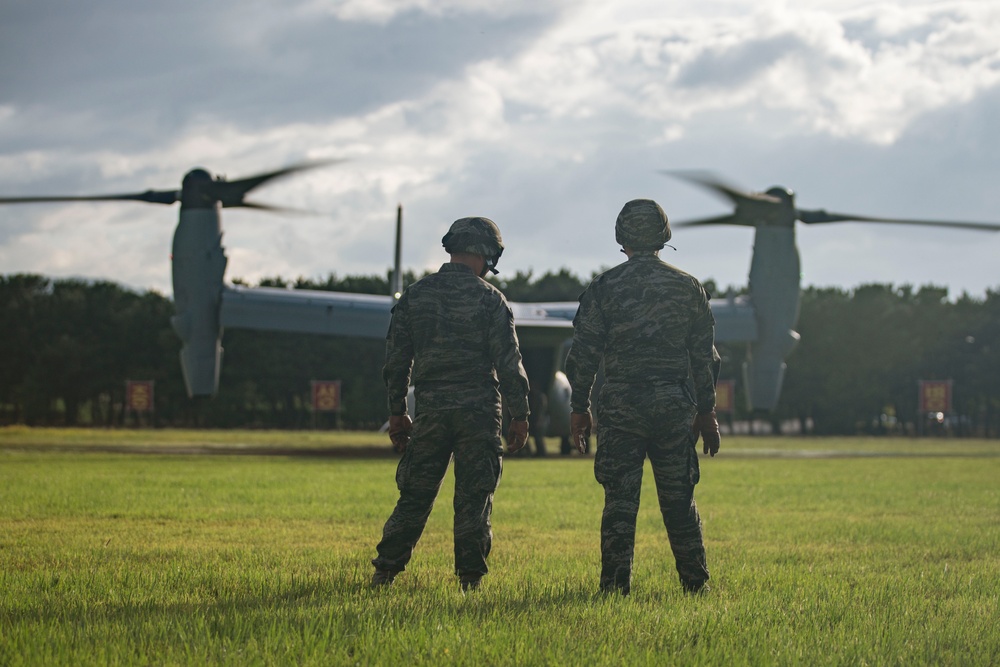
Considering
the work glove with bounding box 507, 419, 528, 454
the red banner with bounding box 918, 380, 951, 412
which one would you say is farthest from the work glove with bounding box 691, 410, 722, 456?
the red banner with bounding box 918, 380, 951, 412

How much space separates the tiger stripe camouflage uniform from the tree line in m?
59.6

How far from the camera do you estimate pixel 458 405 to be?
20.0 ft

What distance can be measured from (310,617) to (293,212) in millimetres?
20636

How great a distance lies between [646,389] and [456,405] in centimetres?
108

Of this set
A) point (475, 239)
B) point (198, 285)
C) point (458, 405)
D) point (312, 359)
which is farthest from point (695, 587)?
point (312, 359)

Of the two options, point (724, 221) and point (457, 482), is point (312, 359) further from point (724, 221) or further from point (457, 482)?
point (457, 482)

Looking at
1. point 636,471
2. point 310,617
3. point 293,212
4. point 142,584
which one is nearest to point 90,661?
point 310,617

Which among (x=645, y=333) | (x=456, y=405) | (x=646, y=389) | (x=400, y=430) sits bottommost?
(x=400, y=430)

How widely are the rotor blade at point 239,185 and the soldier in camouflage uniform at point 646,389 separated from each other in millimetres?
18689

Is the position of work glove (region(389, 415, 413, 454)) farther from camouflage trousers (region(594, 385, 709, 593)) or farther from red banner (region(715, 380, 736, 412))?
red banner (region(715, 380, 736, 412))

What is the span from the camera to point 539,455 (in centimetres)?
2708

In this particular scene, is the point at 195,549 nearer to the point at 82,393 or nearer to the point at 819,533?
the point at 819,533

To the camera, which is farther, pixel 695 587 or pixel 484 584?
pixel 484 584

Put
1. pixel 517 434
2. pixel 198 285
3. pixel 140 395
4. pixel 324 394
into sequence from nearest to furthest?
pixel 517 434 < pixel 198 285 < pixel 324 394 < pixel 140 395
